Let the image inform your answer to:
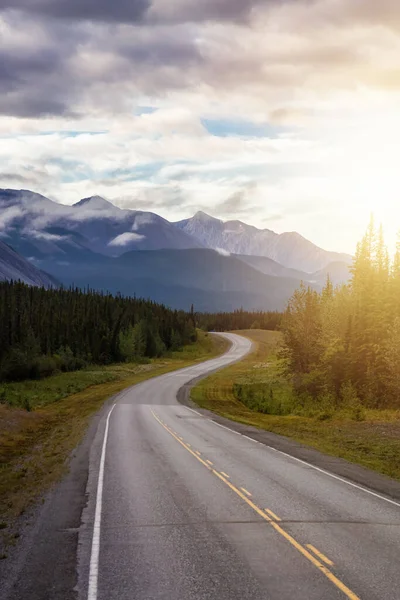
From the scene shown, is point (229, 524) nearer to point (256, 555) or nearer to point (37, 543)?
point (256, 555)

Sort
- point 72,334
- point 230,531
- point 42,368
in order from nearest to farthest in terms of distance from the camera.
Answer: point 230,531 → point 42,368 → point 72,334

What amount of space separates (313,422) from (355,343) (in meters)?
14.0

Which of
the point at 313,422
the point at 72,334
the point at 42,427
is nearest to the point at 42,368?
the point at 72,334

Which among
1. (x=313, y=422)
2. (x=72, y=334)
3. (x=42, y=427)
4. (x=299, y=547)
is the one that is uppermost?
(x=72, y=334)

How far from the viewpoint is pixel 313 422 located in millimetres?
38500

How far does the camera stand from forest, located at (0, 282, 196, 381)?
88.0 meters

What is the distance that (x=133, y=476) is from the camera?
20031mm

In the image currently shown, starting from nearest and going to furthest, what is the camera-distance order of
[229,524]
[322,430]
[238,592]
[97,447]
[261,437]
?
[238,592] < [229,524] < [97,447] < [261,437] < [322,430]

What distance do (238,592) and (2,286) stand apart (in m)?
165

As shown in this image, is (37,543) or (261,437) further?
(261,437)

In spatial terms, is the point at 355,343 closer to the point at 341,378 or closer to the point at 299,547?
the point at 341,378

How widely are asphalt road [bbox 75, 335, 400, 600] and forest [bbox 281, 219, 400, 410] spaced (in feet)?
76.8

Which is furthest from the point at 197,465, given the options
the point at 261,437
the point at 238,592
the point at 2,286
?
the point at 2,286

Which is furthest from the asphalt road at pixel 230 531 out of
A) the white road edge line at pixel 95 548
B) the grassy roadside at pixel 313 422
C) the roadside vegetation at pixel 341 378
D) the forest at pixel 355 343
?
the forest at pixel 355 343
